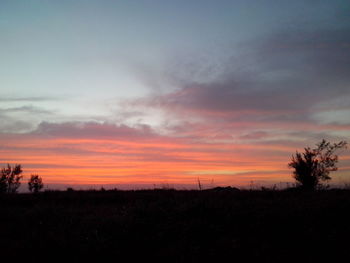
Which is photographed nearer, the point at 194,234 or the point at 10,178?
the point at 194,234

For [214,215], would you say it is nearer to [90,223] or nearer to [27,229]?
[90,223]

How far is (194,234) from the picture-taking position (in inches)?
361

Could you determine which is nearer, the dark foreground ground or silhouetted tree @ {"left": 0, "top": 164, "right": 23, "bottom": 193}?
the dark foreground ground

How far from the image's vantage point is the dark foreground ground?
7699mm

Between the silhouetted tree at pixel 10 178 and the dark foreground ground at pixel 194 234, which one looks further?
the silhouetted tree at pixel 10 178

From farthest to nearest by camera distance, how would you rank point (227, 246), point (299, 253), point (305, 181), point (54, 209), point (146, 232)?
point (305, 181) < point (54, 209) < point (146, 232) < point (227, 246) < point (299, 253)

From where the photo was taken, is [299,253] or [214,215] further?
[214,215]

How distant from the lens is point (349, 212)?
34.2 feet

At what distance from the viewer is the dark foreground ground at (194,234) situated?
770cm

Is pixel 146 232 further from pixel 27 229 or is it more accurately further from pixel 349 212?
pixel 349 212

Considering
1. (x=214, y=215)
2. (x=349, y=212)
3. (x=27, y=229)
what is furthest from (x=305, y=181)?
(x=27, y=229)

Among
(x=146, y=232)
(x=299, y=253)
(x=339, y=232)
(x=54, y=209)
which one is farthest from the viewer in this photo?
(x=54, y=209)

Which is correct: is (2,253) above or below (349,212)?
below

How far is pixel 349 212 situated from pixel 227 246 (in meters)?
5.69
